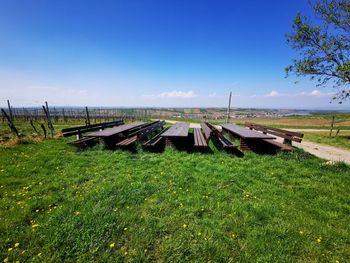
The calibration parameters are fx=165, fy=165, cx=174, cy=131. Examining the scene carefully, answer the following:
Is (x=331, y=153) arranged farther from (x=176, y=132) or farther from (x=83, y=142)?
(x=83, y=142)

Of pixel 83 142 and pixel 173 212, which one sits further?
pixel 83 142

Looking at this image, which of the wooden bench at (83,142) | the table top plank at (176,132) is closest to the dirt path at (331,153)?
the table top plank at (176,132)

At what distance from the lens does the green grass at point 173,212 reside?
1.95m

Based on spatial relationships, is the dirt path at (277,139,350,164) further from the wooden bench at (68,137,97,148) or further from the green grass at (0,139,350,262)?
the wooden bench at (68,137,97,148)

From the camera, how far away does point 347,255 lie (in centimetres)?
191

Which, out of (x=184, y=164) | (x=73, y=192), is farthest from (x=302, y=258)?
(x=73, y=192)

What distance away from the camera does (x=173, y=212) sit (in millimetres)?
2650

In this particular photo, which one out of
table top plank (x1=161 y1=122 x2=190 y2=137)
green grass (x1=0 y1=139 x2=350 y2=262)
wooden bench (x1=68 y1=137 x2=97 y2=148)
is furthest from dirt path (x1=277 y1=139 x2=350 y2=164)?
wooden bench (x1=68 y1=137 x2=97 y2=148)

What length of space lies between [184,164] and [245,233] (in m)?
2.68

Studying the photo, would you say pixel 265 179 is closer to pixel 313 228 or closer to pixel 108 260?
pixel 313 228

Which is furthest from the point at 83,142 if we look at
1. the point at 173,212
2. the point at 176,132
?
the point at 173,212

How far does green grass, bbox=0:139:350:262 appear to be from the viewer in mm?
1951

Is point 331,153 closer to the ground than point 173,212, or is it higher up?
closer to the ground

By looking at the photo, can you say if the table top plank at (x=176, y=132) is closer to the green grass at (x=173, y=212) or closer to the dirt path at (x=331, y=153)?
the green grass at (x=173, y=212)
